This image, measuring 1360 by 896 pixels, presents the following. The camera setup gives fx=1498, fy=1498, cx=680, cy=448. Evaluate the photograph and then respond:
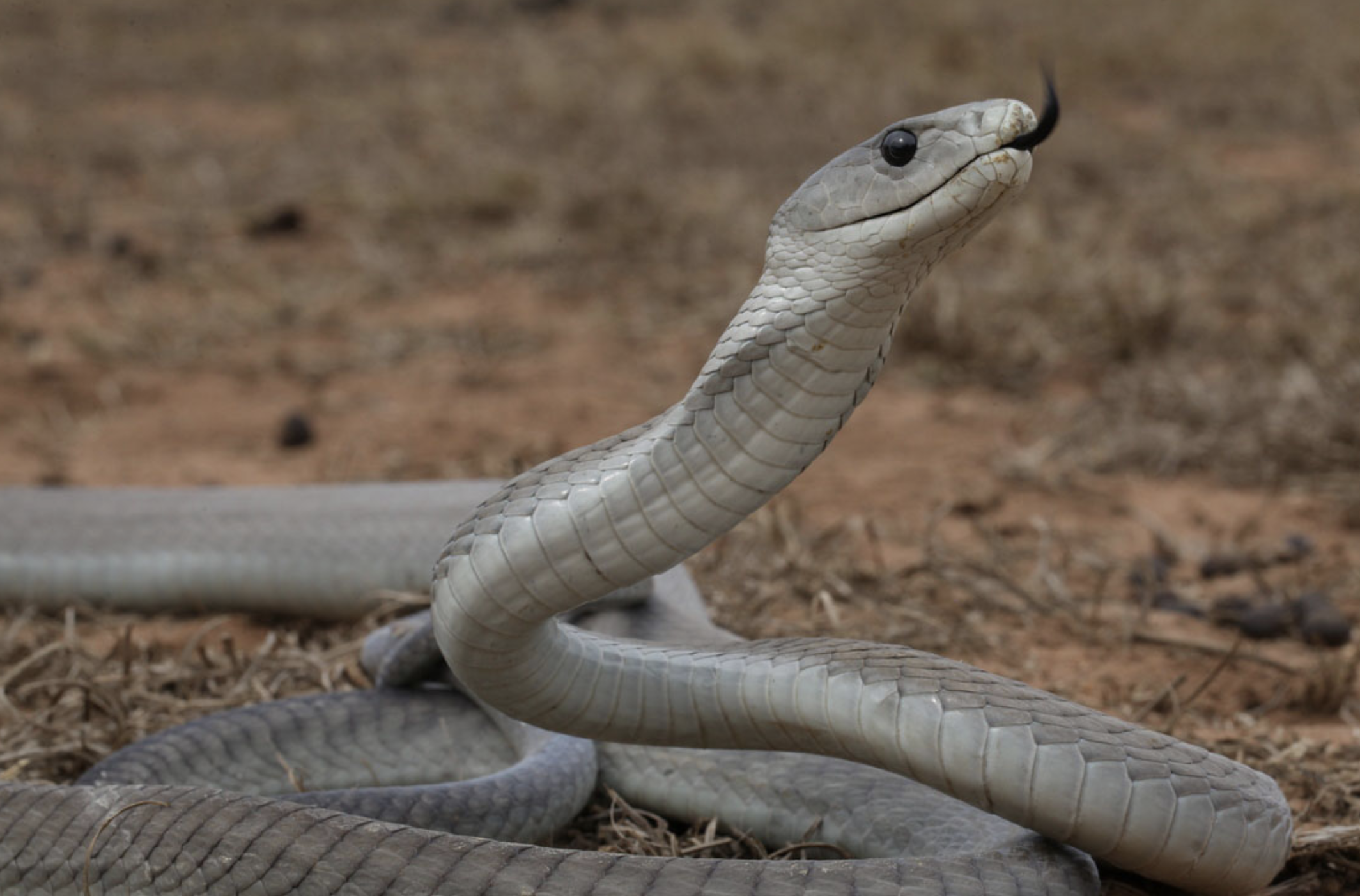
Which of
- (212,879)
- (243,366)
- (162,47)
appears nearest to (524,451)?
(243,366)

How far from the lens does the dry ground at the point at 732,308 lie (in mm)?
3232

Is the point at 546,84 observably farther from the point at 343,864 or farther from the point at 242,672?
the point at 343,864

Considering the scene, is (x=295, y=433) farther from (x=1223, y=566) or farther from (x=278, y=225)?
(x=278, y=225)

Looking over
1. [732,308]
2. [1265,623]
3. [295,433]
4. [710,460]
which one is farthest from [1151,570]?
[732,308]

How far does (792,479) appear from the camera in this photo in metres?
1.79

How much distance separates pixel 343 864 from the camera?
1751 millimetres

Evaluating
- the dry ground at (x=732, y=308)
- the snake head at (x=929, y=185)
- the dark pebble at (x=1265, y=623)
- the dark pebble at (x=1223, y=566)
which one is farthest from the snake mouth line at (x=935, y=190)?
the dark pebble at (x=1223, y=566)

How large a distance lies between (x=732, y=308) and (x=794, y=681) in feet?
14.6

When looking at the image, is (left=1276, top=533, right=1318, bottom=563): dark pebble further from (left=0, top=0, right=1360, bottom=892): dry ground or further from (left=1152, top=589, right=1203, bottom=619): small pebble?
(left=1152, top=589, right=1203, bottom=619): small pebble

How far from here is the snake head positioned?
1.77 meters

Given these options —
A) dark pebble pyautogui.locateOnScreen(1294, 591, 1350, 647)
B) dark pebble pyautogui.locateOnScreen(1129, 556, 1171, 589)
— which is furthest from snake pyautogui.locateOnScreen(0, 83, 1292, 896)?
dark pebble pyautogui.locateOnScreen(1129, 556, 1171, 589)

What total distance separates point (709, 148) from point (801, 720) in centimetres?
704

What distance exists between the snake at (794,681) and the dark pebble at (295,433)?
3135mm

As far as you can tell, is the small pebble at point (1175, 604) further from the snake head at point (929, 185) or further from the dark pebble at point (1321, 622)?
the snake head at point (929, 185)
